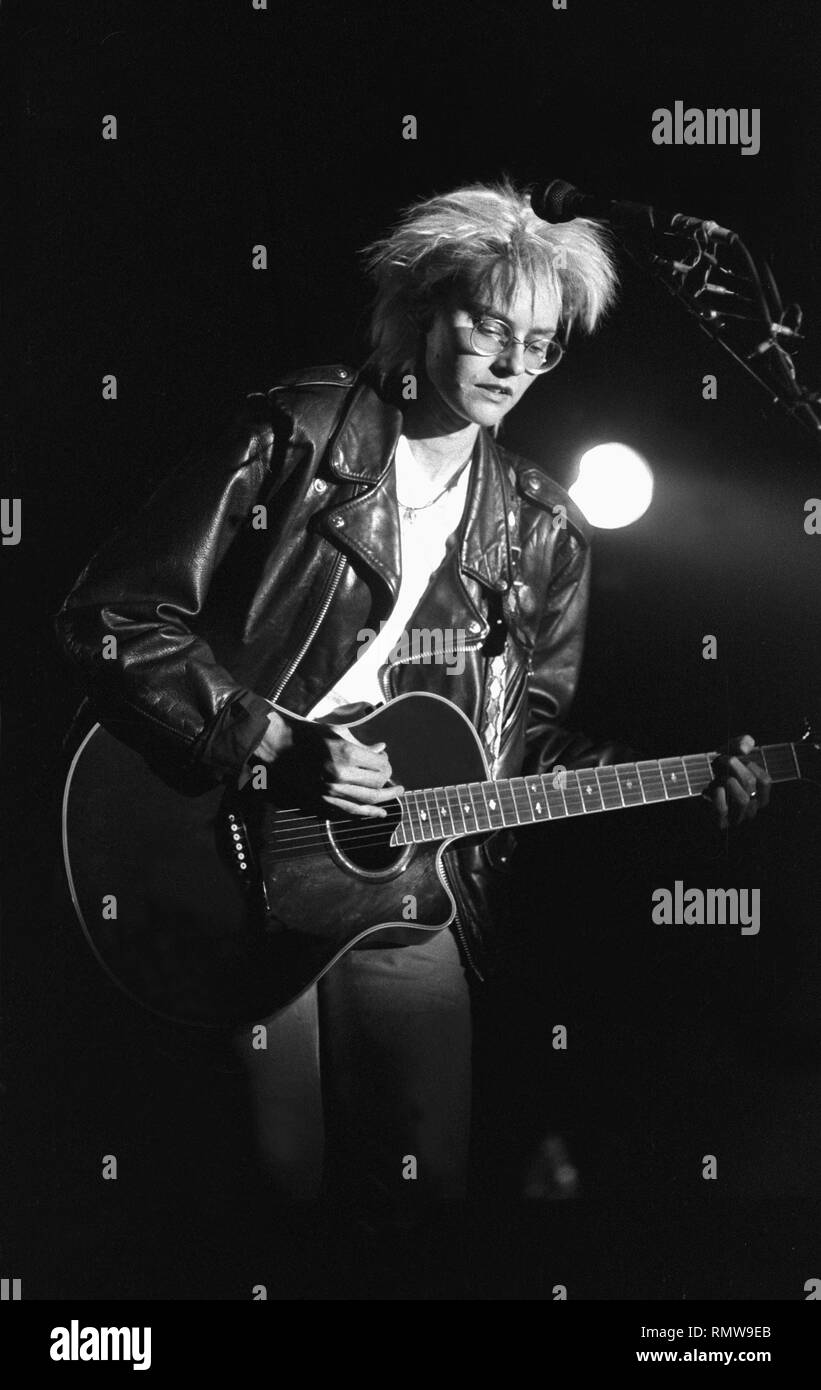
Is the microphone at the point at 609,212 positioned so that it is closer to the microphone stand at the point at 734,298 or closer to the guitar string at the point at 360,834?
the microphone stand at the point at 734,298

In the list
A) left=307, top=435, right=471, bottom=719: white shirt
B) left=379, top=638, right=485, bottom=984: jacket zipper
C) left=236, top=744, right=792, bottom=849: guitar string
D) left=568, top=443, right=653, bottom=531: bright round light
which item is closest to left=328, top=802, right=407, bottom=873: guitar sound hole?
left=236, top=744, right=792, bottom=849: guitar string

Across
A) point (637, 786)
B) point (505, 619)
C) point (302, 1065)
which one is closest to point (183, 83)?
point (505, 619)

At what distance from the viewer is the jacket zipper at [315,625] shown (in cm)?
220

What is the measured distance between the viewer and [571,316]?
91.6 inches

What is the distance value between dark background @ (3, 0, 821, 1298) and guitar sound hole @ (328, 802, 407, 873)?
0.91ft

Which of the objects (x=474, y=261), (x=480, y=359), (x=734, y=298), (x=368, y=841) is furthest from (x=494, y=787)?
(x=734, y=298)

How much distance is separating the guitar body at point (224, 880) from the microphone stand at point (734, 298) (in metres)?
1.01

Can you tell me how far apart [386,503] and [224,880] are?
76 centimetres

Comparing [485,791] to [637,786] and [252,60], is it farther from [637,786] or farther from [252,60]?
[252,60]

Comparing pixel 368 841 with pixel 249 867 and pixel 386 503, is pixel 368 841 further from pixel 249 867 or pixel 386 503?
pixel 386 503

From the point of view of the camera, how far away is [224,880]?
2123 millimetres

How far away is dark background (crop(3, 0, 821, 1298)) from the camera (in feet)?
7.60

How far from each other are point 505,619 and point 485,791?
342mm
